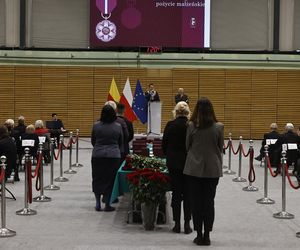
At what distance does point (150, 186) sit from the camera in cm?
836

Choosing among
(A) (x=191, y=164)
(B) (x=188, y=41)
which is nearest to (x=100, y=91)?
(B) (x=188, y=41)

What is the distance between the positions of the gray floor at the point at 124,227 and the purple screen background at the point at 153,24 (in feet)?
50.5

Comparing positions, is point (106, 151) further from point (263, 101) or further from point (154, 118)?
point (263, 101)

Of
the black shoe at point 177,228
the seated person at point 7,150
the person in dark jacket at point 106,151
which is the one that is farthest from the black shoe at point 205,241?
the seated person at point 7,150

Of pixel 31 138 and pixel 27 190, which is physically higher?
pixel 31 138

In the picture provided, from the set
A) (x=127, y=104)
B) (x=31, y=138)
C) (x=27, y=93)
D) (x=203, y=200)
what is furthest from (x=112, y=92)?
(x=27, y=93)

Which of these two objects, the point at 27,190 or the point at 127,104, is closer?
the point at 27,190

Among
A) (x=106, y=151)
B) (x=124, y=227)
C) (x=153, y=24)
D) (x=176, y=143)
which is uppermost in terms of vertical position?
(x=153, y=24)

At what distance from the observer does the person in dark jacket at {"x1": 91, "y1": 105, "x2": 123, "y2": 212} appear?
32.3ft

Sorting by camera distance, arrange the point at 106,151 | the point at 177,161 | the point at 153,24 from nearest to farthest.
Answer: the point at 177,161
the point at 106,151
the point at 153,24

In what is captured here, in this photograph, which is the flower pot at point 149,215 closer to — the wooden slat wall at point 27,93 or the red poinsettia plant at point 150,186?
the red poinsettia plant at point 150,186

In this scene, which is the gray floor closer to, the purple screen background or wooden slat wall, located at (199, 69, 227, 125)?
wooden slat wall, located at (199, 69, 227, 125)

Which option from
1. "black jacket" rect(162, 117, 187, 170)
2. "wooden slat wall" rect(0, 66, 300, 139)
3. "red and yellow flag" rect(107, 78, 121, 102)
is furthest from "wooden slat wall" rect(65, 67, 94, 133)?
"black jacket" rect(162, 117, 187, 170)

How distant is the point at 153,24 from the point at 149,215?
19180 millimetres
